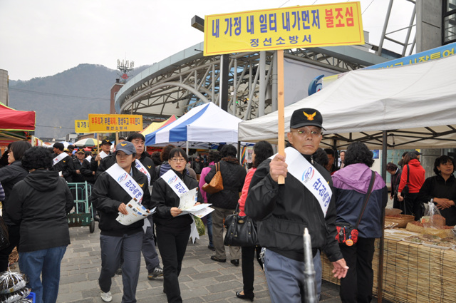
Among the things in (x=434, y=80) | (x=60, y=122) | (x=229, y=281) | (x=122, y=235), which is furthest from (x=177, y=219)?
(x=60, y=122)

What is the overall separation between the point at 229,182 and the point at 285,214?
11.3 feet

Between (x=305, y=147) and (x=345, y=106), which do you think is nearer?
(x=305, y=147)

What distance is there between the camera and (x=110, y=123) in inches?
388

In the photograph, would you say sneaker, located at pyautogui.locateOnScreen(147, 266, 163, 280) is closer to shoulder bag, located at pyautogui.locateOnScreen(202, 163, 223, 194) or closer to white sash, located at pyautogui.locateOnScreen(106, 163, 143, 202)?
shoulder bag, located at pyautogui.locateOnScreen(202, 163, 223, 194)

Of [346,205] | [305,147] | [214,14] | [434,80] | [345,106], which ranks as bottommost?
[346,205]

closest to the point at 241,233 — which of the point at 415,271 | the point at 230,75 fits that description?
the point at 415,271

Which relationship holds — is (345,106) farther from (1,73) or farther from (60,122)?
(60,122)

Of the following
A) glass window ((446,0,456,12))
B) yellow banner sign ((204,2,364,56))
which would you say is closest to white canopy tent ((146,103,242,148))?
yellow banner sign ((204,2,364,56))

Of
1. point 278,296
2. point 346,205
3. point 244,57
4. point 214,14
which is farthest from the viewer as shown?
point 244,57

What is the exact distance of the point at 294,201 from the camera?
2066 millimetres

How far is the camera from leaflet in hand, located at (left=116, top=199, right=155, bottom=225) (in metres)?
3.25

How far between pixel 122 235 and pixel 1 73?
22205mm

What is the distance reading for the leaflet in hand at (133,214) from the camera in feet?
10.7

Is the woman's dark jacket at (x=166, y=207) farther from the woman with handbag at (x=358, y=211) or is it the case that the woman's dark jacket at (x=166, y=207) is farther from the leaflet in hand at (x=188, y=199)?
the woman with handbag at (x=358, y=211)
